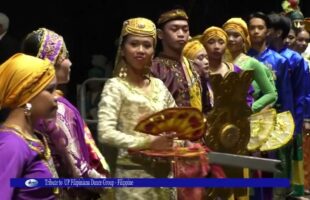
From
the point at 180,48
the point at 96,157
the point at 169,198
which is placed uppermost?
the point at 180,48

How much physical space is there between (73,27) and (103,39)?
0.47 m

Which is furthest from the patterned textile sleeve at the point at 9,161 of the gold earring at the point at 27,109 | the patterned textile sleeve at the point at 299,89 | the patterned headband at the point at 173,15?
the patterned textile sleeve at the point at 299,89

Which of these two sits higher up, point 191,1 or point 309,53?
point 191,1

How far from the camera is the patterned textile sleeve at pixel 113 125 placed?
4543 millimetres

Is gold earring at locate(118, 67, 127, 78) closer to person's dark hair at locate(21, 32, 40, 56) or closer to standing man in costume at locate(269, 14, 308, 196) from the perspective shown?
person's dark hair at locate(21, 32, 40, 56)

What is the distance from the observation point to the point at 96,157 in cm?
444

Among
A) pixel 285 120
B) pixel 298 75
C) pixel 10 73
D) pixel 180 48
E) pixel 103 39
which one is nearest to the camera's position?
pixel 10 73

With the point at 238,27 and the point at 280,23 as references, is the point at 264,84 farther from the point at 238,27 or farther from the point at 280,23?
the point at 280,23

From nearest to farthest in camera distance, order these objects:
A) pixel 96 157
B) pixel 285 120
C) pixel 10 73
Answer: pixel 10 73
pixel 96 157
pixel 285 120

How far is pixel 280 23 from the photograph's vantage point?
8031 millimetres

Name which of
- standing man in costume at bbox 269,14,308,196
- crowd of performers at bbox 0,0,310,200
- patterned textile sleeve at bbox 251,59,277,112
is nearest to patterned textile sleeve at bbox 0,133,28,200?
crowd of performers at bbox 0,0,310,200

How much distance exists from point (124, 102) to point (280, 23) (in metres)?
3.69

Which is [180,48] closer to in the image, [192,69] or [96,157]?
[192,69]

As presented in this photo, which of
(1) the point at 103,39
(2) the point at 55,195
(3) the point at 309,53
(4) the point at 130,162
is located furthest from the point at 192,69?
(3) the point at 309,53
